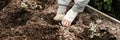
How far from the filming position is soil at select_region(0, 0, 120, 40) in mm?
3330

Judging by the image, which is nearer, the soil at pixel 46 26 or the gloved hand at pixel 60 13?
the soil at pixel 46 26

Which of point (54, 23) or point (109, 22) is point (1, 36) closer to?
point (54, 23)

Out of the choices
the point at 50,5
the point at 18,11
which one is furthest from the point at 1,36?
the point at 50,5

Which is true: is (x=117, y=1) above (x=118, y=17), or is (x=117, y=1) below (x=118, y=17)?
above

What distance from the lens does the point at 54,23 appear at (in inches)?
140

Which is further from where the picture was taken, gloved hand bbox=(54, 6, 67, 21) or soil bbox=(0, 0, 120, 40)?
gloved hand bbox=(54, 6, 67, 21)

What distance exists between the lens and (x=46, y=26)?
347 cm

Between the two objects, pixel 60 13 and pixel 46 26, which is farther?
pixel 60 13

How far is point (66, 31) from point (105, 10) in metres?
0.72

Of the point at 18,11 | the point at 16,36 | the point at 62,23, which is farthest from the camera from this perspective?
the point at 18,11

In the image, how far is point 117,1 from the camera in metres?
3.62

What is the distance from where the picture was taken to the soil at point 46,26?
333 cm

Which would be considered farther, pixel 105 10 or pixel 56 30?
pixel 105 10

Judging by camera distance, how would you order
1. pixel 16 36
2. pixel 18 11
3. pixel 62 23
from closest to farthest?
pixel 16 36
pixel 62 23
pixel 18 11
